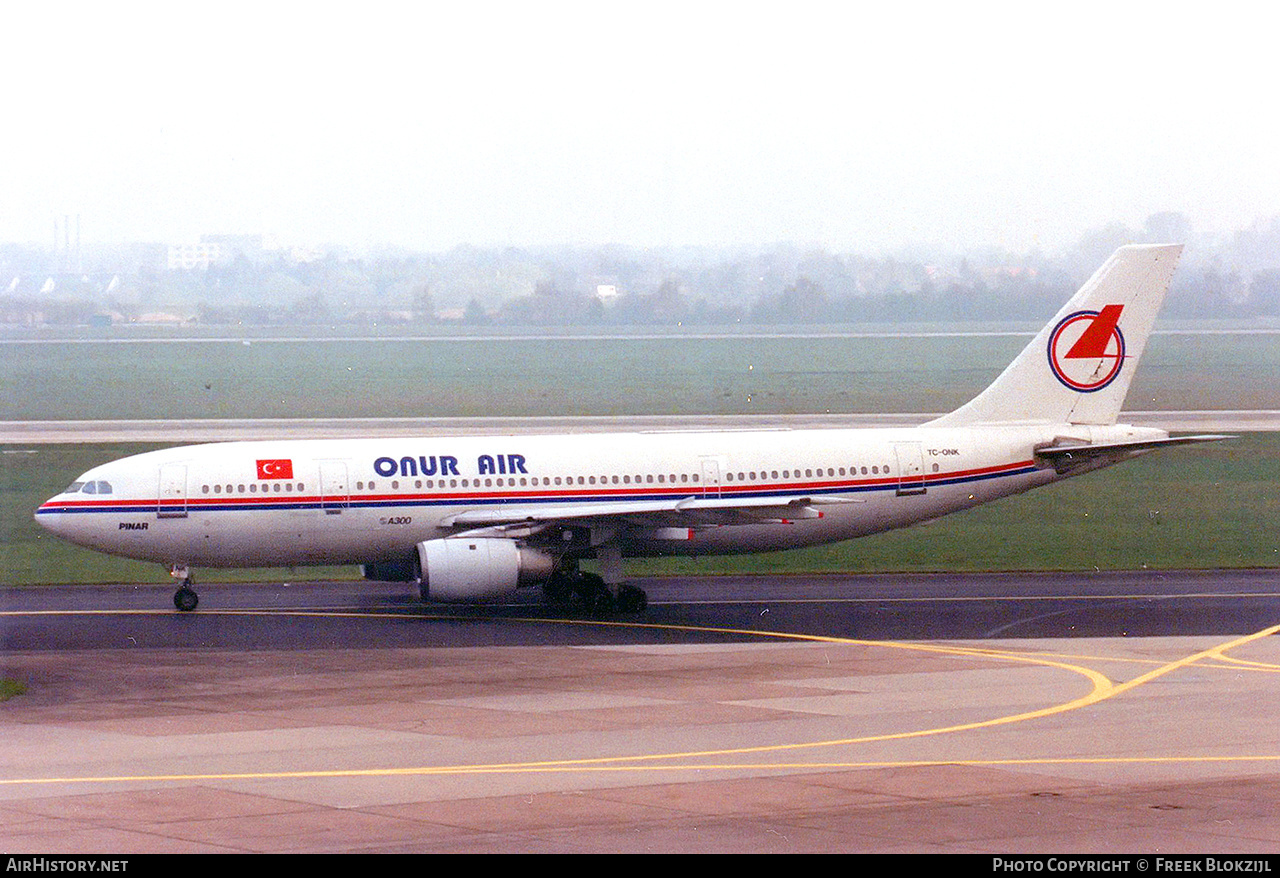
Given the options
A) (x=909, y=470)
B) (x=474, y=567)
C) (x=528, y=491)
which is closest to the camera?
(x=474, y=567)

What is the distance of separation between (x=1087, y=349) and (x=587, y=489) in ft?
42.7

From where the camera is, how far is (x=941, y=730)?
2480 centimetres

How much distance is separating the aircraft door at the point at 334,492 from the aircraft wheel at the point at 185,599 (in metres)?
3.55

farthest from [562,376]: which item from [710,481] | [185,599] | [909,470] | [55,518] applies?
[55,518]

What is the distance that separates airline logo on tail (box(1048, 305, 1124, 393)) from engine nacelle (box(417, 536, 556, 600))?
1428 cm

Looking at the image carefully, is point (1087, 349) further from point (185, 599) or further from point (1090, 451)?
point (185, 599)

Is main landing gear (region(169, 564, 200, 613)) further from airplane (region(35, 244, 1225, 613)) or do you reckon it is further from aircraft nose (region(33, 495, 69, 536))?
aircraft nose (region(33, 495, 69, 536))

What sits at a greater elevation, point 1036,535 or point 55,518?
point 55,518

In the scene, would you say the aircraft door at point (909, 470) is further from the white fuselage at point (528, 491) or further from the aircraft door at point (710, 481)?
the aircraft door at point (710, 481)


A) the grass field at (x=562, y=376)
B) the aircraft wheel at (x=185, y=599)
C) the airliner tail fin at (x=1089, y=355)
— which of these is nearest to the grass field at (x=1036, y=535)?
the airliner tail fin at (x=1089, y=355)

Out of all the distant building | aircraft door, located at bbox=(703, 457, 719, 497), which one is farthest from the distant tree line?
aircraft door, located at bbox=(703, 457, 719, 497)

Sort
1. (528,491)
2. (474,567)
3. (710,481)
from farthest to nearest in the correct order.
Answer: (710,481) < (528,491) < (474,567)

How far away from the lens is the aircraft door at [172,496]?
3872 cm

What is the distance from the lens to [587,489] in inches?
1578
